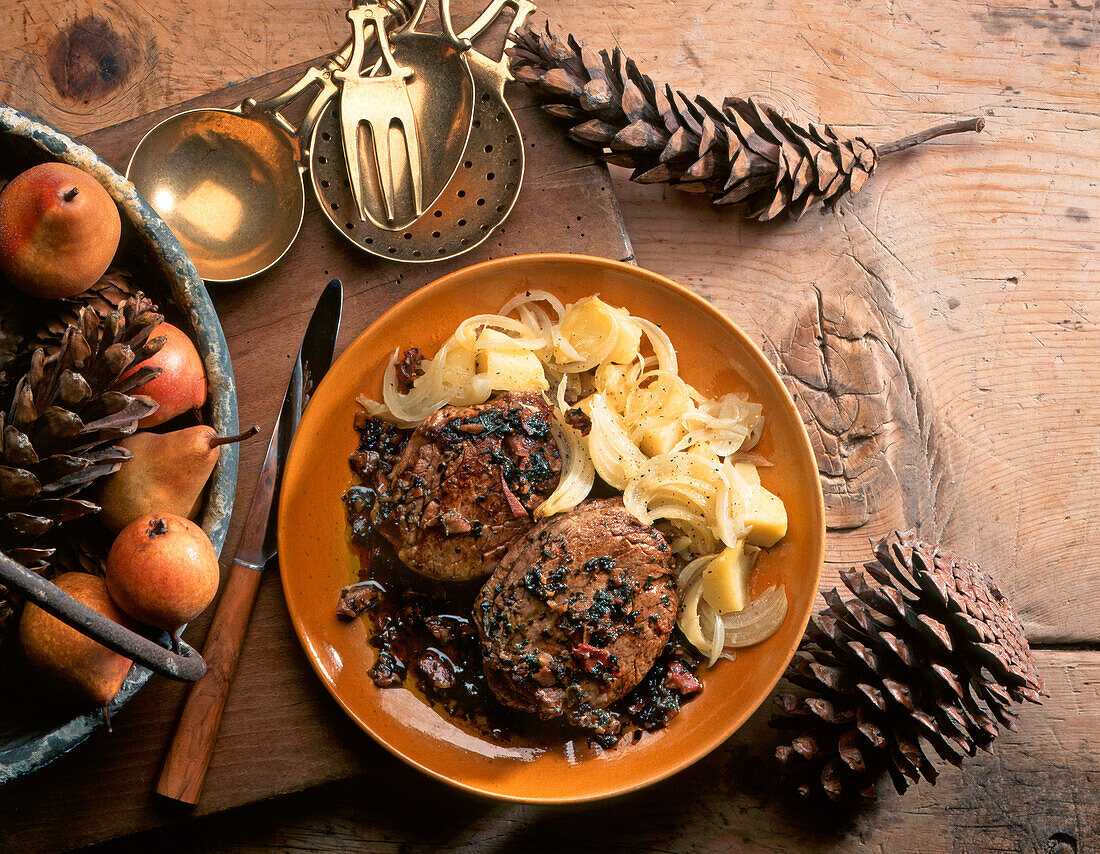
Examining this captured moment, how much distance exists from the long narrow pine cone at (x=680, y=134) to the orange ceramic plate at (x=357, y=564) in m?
0.42

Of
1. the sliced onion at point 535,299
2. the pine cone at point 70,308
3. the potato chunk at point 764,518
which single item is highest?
the pine cone at point 70,308

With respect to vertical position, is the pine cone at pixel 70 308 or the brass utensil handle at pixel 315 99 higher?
the brass utensil handle at pixel 315 99

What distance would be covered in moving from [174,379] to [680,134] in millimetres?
1684

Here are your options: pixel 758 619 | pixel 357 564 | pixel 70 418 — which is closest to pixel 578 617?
pixel 758 619

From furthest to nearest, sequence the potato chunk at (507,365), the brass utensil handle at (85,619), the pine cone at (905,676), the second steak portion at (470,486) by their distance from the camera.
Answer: the potato chunk at (507,365)
the second steak portion at (470,486)
the pine cone at (905,676)
the brass utensil handle at (85,619)

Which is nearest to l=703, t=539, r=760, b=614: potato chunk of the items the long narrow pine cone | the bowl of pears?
the long narrow pine cone

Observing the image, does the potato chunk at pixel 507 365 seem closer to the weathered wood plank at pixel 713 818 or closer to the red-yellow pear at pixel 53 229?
the red-yellow pear at pixel 53 229

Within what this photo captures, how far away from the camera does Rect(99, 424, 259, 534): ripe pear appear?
1.88 metres

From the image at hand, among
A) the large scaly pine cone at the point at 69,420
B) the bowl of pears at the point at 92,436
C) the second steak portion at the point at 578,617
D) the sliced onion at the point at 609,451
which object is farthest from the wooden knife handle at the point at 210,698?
the sliced onion at the point at 609,451

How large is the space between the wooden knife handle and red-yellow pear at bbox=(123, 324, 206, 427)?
63 cm

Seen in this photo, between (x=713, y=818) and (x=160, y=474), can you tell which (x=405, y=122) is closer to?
(x=160, y=474)

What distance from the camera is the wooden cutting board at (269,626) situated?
2.33 metres

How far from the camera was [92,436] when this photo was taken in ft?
5.74

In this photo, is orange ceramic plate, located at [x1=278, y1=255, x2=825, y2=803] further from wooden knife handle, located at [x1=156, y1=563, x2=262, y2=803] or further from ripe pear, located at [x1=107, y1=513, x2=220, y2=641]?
ripe pear, located at [x1=107, y1=513, x2=220, y2=641]
